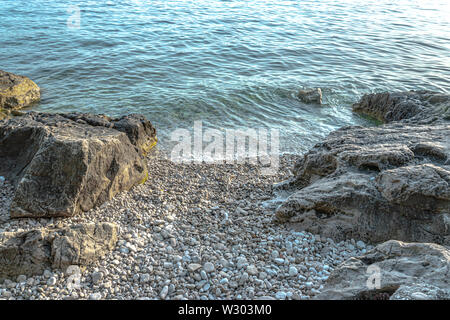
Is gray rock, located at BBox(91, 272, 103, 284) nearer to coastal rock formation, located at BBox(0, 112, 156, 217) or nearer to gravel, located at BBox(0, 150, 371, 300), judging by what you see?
gravel, located at BBox(0, 150, 371, 300)

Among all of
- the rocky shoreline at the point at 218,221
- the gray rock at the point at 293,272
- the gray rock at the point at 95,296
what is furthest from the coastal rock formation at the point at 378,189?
the gray rock at the point at 95,296

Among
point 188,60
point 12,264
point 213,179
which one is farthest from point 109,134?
point 188,60

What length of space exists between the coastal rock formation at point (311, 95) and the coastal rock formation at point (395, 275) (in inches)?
405

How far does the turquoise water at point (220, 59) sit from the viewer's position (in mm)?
13172

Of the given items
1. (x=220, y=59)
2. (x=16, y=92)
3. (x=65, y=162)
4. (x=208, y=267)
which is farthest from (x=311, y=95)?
(x=16, y=92)

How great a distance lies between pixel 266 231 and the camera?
20.7ft

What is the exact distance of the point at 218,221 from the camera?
6652 millimetres

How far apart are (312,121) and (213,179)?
5870 millimetres

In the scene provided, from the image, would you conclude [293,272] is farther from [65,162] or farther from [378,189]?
[65,162]

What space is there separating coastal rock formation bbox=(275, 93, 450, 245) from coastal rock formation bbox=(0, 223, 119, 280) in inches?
129

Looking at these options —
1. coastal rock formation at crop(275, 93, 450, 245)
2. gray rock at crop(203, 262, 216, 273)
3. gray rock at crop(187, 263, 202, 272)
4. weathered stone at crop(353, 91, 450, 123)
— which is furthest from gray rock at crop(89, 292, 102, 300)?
weathered stone at crop(353, 91, 450, 123)
